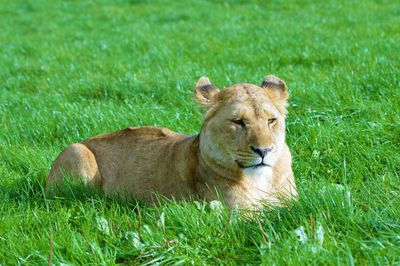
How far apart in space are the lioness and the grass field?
0.28 meters

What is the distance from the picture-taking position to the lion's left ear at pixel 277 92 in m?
5.16

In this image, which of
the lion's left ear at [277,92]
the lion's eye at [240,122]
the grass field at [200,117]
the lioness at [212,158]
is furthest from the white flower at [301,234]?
the lion's left ear at [277,92]

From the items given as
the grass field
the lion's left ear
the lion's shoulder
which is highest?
the lion's left ear

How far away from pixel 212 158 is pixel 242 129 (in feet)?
1.08

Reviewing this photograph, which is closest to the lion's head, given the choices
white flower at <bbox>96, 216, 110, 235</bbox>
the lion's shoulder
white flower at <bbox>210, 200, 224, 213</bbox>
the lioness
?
the lioness

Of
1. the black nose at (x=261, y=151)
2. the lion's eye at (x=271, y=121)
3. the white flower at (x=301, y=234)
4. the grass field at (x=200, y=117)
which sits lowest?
the grass field at (x=200, y=117)

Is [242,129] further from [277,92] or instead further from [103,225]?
[103,225]

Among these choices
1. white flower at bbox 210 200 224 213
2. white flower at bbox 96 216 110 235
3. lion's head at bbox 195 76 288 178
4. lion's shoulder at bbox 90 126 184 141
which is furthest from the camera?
lion's shoulder at bbox 90 126 184 141

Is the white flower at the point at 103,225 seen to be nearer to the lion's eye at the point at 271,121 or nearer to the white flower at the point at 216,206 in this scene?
the white flower at the point at 216,206

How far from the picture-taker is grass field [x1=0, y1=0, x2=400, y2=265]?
4004 mm

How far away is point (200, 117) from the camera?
23.8 ft

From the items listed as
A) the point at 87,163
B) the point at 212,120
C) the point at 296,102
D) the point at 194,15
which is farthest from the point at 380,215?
the point at 194,15

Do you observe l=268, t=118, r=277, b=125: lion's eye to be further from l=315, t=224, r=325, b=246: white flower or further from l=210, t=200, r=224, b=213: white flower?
l=315, t=224, r=325, b=246: white flower

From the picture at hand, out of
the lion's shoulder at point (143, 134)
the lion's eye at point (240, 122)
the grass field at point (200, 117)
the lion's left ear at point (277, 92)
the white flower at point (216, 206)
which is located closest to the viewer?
the grass field at point (200, 117)
